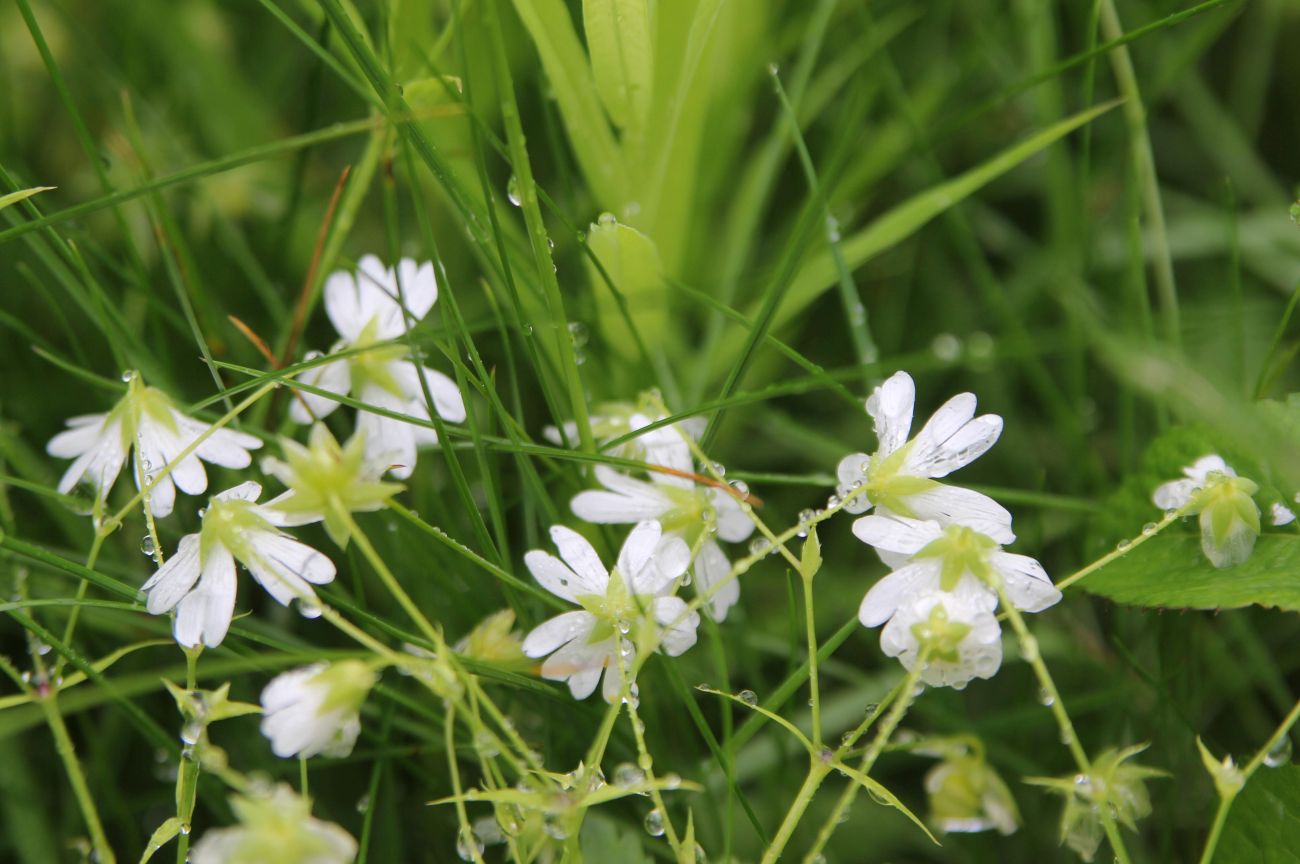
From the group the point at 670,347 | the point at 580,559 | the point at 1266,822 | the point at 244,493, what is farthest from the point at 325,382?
the point at 1266,822

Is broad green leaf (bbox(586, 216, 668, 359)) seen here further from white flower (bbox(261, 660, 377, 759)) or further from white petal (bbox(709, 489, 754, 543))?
white flower (bbox(261, 660, 377, 759))

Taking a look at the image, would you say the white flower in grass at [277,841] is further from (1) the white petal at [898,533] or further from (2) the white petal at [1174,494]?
(2) the white petal at [1174,494]

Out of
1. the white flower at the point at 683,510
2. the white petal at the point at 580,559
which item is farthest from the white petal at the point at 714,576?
the white petal at the point at 580,559

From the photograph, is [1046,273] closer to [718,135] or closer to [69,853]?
[718,135]

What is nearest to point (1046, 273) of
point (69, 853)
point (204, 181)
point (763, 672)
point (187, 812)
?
point (763, 672)

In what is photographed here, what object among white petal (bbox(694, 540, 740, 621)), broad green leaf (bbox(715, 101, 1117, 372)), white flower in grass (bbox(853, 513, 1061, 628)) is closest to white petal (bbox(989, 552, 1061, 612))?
white flower in grass (bbox(853, 513, 1061, 628))

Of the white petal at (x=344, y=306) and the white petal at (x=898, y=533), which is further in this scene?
the white petal at (x=344, y=306)
